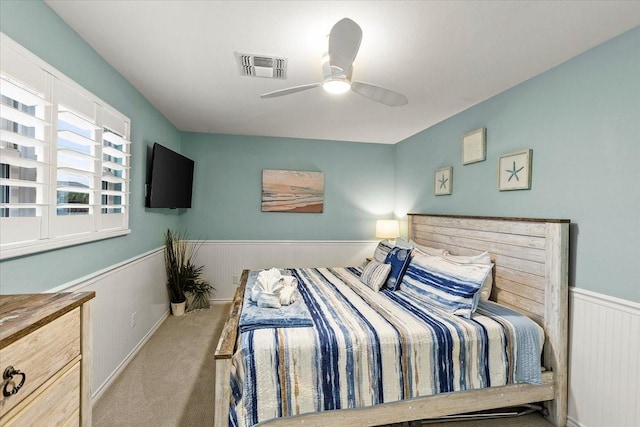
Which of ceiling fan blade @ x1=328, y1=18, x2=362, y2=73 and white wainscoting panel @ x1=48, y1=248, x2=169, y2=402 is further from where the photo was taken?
white wainscoting panel @ x1=48, y1=248, x2=169, y2=402

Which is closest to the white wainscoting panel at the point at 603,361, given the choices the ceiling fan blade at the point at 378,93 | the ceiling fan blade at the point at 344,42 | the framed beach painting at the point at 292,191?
the ceiling fan blade at the point at 378,93

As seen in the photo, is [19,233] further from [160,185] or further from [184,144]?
[184,144]

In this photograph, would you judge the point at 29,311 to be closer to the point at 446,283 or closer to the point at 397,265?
the point at 446,283

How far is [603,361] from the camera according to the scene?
178 cm

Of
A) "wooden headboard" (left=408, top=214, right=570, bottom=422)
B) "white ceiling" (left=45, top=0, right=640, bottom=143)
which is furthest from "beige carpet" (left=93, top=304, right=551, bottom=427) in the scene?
"white ceiling" (left=45, top=0, right=640, bottom=143)

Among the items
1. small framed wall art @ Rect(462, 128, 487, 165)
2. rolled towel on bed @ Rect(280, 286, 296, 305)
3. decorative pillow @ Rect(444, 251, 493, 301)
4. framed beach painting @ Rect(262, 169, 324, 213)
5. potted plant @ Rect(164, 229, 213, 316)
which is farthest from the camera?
framed beach painting @ Rect(262, 169, 324, 213)

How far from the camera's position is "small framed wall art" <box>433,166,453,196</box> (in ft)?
10.6

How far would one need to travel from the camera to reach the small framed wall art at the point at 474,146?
273cm

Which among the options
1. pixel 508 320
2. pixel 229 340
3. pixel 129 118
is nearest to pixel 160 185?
pixel 129 118

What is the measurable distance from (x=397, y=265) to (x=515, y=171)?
1.29 m

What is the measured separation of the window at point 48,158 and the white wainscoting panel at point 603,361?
3195mm

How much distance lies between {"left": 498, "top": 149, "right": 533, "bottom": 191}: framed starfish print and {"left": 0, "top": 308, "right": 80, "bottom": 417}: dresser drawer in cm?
288

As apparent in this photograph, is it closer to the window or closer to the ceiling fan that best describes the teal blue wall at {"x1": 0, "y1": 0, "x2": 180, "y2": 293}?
the window

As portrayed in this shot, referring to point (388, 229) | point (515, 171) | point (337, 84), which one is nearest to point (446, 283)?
point (515, 171)
